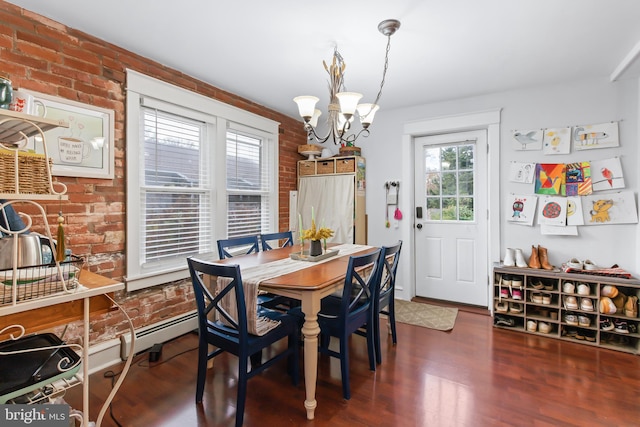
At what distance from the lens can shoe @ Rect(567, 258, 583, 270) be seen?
2.84 metres

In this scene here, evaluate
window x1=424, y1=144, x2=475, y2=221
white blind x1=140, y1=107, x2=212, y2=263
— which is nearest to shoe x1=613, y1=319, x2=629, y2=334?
window x1=424, y1=144, x2=475, y2=221

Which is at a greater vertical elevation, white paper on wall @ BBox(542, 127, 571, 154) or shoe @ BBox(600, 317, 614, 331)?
white paper on wall @ BBox(542, 127, 571, 154)

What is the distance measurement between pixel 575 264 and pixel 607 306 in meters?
0.41

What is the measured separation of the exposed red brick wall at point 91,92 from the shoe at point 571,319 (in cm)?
349

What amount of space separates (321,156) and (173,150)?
6.40ft

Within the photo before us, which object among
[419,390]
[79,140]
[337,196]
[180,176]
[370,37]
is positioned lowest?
[419,390]

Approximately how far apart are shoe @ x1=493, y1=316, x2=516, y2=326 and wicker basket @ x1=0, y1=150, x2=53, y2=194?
3486mm

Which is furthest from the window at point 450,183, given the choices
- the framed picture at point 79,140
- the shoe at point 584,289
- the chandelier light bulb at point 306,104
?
the framed picture at point 79,140

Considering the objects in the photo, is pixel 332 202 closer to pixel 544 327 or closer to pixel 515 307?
pixel 515 307

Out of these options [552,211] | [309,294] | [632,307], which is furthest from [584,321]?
[309,294]

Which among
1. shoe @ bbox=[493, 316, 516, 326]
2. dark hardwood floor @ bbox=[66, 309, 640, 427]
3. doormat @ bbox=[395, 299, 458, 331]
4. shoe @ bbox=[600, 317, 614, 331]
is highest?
shoe @ bbox=[600, 317, 614, 331]

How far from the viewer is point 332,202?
13.0ft

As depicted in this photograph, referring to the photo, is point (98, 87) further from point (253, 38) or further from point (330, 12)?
point (330, 12)

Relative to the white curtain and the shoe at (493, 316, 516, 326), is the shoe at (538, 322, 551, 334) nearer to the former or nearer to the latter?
the shoe at (493, 316, 516, 326)
